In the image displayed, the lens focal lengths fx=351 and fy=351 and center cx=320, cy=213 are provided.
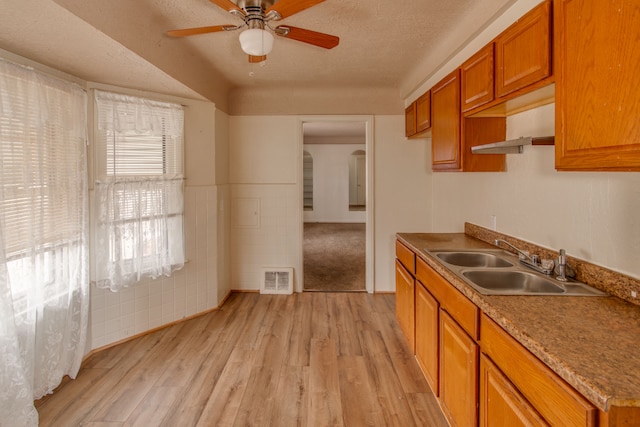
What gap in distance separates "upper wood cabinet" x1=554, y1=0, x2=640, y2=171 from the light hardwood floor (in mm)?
1651

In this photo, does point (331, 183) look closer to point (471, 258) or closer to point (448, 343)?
point (471, 258)

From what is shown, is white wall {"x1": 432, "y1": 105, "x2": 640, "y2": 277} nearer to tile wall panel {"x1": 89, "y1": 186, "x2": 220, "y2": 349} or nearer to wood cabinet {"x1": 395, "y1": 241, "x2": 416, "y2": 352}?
wood cabinet {"x1": 395, "y1": 241, "x2": 416, "y2": 352}

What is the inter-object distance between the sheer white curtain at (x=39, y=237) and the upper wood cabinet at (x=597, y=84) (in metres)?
2.71

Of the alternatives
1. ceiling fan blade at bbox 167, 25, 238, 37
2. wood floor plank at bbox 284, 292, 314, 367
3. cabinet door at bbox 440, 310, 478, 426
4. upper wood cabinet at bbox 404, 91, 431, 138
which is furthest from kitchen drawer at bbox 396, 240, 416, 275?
ceiling fan blade at bbox 167, 25, 238, 37

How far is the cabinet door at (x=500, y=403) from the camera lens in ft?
3.81

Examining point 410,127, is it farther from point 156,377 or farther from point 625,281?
point 156,377

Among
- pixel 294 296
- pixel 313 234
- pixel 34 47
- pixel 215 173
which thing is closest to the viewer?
pixel 34 47

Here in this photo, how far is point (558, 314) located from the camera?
1.33 metres

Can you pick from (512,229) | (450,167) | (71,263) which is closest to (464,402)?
(512,229)

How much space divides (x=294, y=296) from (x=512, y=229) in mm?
2622


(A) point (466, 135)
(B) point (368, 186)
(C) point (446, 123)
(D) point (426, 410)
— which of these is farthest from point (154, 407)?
(B) point (368, 186)

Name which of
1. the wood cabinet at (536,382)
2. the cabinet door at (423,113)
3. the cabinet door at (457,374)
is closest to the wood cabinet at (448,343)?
the cabinet door at (457,374)

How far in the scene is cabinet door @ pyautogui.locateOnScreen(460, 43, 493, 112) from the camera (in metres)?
2.06

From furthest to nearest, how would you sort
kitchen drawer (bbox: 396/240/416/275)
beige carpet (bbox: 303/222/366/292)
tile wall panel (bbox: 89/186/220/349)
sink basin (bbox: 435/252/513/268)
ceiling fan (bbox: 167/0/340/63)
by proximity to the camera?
1. beige carpet (bbox: 303/222/366/292)
2. tile wall panel (bbox: 89/186/220/349)
3. kitchen drawer (bbox: 396/240/416/275)
4. sink basin (bbox: 435/252/513/268)
5. ceiling fan (bbox: 167/0/340/63)
